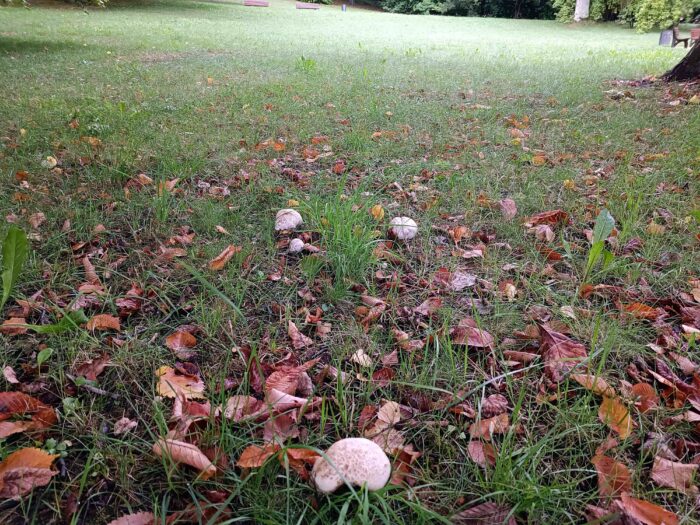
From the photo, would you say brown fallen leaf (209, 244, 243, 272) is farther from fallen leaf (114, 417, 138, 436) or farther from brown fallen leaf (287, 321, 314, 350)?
fallen leaf (114, 417, 138, 436)

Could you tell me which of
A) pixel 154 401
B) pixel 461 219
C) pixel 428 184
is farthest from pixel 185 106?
pixel 154 401

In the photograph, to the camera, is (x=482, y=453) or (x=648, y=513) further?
(x=482, y=453)

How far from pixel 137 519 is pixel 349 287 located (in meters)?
1.06

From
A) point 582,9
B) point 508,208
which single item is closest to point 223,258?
point 508,208

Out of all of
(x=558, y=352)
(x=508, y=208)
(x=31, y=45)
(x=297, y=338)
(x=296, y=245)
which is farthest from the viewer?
(x=31, y=45)

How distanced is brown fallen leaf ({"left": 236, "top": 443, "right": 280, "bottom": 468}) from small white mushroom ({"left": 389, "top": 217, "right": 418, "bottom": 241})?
4.13ft

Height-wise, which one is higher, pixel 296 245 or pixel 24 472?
pixel 296 245

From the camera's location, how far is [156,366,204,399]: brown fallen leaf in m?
1.31

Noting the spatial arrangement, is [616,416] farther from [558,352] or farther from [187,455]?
[187,455]

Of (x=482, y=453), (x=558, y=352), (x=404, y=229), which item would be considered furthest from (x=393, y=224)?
(x=482, y=453)

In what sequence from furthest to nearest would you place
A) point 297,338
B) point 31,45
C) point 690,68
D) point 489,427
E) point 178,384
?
point 31,45
point 690,68
point 297,338
point 178,384
point 489,427

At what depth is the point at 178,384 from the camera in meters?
1.34

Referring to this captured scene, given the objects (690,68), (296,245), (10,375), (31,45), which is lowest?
(10,375)

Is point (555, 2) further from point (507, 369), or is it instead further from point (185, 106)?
point (507, 369)
